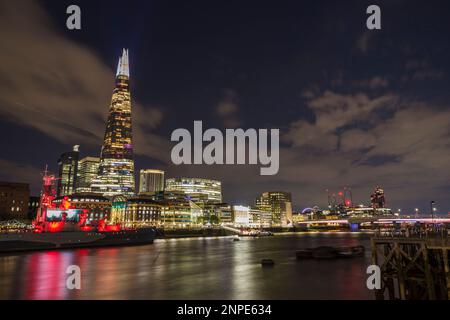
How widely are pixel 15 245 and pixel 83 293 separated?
206 feet

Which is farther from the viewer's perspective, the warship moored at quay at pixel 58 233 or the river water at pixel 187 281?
the warship moored at quay at pixel 58 233

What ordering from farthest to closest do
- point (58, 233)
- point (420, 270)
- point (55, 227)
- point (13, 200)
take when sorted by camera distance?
point (13, 200), point (55, 227), point (58, 233), point (420, 270)

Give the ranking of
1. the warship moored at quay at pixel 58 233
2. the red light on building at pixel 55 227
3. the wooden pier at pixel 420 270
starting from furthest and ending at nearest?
the red light on building at pixel 55 227 → the warship moored at quay at pixel 58 233 → the wooden pier at pixel 420 270

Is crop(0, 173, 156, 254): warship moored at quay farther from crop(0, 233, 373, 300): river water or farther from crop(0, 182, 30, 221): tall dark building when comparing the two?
crop(0, 182, 30, 221): tall dark building

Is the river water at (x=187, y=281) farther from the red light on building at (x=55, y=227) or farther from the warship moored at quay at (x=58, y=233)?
the red light on building at (x=55, y=227)

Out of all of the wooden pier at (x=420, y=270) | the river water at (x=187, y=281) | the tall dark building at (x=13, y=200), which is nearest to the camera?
the wooden pier at (x=420, y=270)

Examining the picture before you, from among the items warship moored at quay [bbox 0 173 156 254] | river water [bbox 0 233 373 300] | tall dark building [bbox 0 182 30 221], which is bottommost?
river water [bbox 0 233 373 300]

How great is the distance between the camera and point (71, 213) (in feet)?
341

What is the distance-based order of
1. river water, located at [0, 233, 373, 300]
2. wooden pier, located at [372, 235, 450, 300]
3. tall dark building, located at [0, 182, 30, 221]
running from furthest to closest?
tall dark building, located at [0, 182, 30, 221]
river water, located at [0, 233, 373, 300]
wooden pier, located at [372, 235, 450, 300]

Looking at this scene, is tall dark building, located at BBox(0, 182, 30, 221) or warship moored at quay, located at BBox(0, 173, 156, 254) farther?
tall dark building, located at BBox(0, 182, 30, 221)

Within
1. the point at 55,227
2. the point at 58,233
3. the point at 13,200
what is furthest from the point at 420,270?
the point at 13,200

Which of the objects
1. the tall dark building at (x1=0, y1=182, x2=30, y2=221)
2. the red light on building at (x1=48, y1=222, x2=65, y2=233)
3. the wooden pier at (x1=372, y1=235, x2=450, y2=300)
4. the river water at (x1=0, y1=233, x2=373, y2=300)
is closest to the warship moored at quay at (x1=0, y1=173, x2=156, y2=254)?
the red light on building at (x1=48, y1=222, x2=65, y2=233)

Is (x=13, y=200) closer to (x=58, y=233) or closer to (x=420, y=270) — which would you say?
(x=58, y=233)

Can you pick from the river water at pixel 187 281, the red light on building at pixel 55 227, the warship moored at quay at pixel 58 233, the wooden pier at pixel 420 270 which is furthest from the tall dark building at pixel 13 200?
the wooden pier at pixel 420 270
